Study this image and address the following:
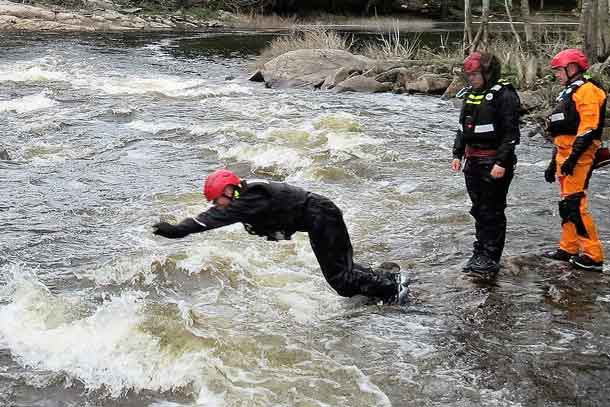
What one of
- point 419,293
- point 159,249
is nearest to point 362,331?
point 419,293

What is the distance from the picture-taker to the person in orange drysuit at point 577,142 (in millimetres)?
6137

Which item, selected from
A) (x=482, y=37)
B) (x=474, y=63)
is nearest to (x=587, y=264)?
(x=474, y=63)

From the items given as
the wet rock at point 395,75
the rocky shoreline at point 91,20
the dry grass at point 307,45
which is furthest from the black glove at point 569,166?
the rocky shoreline at point 91,20

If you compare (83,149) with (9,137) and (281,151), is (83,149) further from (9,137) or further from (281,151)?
(281,151)

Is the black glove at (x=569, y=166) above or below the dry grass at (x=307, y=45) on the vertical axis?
below

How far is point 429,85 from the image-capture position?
18984 mm

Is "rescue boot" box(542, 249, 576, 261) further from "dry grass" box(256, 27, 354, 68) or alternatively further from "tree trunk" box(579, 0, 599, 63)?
"dry grass" box(256, 27, 354, 68)

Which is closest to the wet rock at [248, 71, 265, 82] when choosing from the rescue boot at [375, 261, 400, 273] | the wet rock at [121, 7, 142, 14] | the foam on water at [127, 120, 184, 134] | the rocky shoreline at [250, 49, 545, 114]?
the rocky shoreline at [250, 49, 545, 114]

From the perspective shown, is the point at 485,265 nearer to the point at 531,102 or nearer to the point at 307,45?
the point at 531,102

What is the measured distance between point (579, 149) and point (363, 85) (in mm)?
13860

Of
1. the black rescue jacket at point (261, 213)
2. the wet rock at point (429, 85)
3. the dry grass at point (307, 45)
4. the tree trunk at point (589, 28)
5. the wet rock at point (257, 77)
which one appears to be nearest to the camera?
the black rescue jacket at point (261, 213)

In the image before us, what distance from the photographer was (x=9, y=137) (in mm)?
13672

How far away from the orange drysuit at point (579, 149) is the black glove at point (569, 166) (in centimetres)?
5

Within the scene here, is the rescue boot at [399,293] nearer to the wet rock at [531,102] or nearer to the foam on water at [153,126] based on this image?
the foam on water at [153,126]
